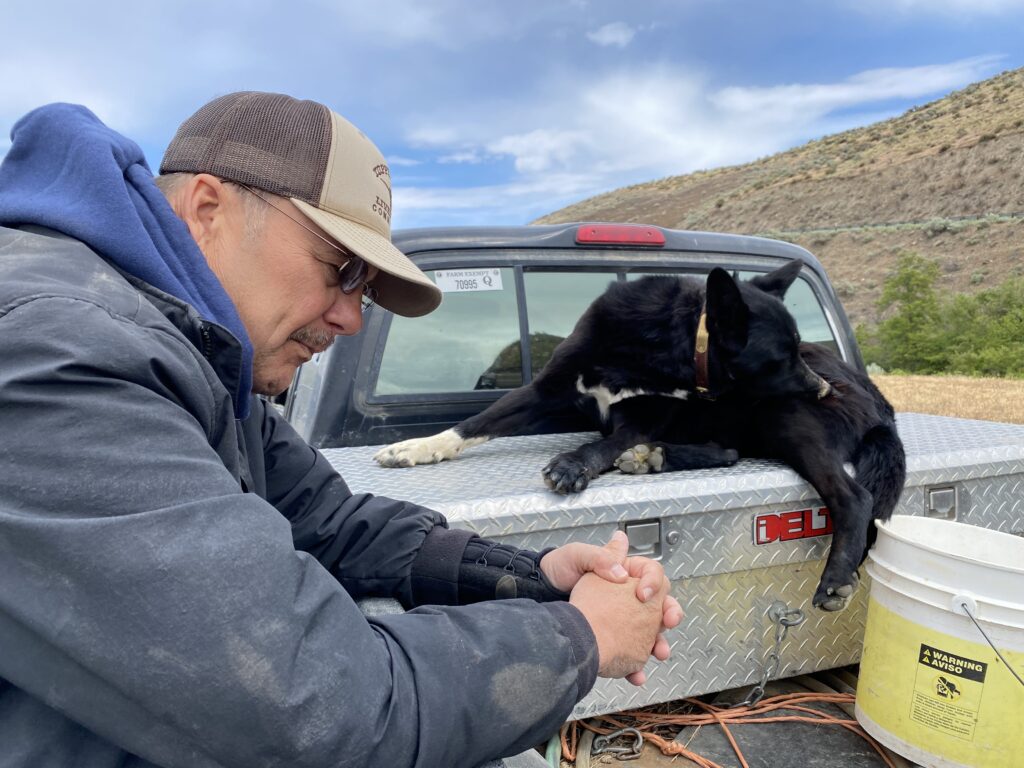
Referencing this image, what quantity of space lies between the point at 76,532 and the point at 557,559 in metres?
1.06

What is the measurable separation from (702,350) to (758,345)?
0.26 meters

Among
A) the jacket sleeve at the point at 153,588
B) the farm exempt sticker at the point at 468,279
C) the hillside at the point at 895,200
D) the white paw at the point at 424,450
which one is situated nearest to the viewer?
the jacket sleeve at the point at 153,588

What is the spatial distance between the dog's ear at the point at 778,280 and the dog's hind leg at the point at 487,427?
1113mm

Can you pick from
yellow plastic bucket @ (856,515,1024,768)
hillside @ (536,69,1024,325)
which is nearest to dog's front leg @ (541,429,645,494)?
yellow plastic bucket @ (856,515,1024,768)

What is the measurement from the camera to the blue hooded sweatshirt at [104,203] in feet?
3.70

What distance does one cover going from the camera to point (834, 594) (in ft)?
8.72

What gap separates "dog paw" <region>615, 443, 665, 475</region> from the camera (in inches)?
118

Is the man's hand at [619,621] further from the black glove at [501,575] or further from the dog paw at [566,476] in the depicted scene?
the dog paw at [566,476]

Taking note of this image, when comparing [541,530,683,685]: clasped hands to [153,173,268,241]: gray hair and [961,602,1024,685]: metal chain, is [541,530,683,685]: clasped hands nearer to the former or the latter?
[153,173,268,241]: gray hair

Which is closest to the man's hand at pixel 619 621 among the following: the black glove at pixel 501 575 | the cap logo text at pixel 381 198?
the black glove at pixel 501 575

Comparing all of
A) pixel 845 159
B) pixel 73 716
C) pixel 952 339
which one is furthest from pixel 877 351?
pixel 845 159

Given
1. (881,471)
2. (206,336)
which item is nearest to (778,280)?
(881,471)

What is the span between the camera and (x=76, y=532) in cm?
84

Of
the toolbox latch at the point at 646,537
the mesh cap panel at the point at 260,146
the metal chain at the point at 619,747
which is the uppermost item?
the mesh cap panel at the point at 260,146
